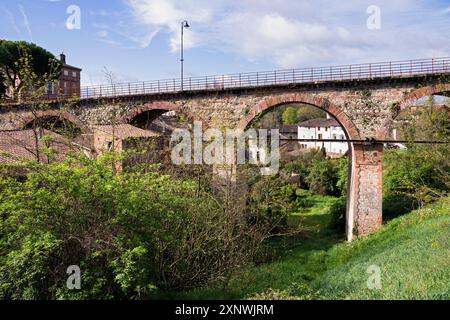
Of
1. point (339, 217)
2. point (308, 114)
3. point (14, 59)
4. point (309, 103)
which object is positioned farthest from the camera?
point (308, 114)

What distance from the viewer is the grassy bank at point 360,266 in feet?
27.7

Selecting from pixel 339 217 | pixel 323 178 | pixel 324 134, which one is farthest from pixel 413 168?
pixel 324 134

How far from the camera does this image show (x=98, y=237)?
798cm

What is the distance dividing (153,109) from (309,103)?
794 centimetres

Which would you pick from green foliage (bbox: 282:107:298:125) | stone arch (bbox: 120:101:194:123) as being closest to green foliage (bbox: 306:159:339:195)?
stone arch (bbox: 120:101:194:123)

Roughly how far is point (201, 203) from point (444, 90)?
11.3 meters

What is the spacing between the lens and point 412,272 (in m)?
9.41

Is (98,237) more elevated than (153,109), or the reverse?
(153,109)

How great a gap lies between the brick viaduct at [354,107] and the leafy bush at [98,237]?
6.63 m

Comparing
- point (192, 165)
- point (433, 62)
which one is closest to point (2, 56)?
point (192, 165)

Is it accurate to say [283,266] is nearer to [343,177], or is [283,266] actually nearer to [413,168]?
[413,168]

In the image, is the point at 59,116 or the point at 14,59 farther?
the point at 14,59

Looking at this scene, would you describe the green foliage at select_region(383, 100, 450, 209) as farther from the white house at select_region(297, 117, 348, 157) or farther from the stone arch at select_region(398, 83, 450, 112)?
the white house at select_region(297, 117, 348, 157)
